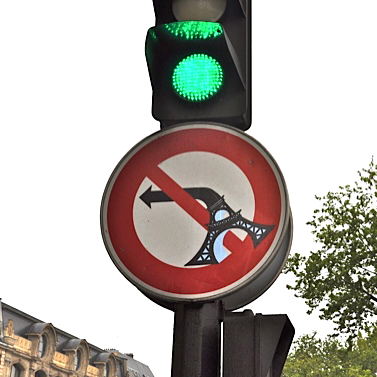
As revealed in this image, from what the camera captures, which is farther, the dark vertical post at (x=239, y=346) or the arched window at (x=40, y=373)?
the arched window at (x=40, y=373)

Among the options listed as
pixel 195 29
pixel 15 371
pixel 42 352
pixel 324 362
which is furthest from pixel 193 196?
pixel 42 352

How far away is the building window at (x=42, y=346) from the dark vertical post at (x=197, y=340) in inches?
2119

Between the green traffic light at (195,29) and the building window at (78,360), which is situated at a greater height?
the building window at (78,360)

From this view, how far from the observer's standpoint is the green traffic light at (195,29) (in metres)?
2.74

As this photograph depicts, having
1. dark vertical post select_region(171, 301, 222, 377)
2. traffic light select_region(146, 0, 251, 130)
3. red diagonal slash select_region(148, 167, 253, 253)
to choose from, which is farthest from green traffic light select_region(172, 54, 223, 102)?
dark vertical post select_region(171, 301, 222, 377)

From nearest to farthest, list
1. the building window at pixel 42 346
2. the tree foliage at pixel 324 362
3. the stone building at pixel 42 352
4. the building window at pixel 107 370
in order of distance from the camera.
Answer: the tree foliage at pixel 324 362 < the stone building at pixel 42 352 < the building window at pixel 42 346 < the building window at pixel 107 370

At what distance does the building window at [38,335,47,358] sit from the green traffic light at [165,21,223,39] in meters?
53.7

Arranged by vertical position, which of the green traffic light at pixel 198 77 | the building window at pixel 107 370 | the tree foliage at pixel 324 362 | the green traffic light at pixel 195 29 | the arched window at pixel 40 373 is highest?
the building window at pixel 107 370

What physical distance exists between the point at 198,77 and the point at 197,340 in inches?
35.8

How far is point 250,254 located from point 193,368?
379 mm

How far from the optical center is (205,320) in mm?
2473

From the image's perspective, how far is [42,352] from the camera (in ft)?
181

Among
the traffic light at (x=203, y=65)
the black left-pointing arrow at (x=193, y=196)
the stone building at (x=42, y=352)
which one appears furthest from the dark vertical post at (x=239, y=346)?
the stone building at (x=42, y=352)

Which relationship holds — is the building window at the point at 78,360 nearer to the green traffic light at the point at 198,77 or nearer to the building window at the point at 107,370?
the building window at the point at 107,370
